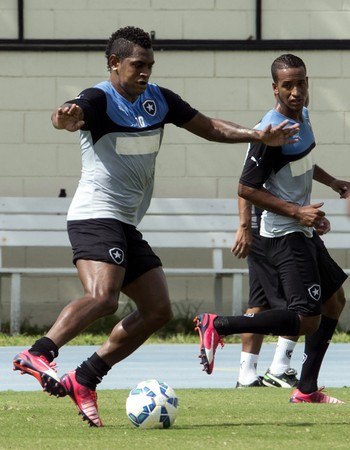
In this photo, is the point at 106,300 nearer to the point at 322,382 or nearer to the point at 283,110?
the point at 283,110

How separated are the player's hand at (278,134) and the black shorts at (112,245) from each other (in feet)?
2.97

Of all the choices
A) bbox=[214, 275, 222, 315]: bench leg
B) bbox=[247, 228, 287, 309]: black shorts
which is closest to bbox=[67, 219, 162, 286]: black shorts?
bbox=[247, 228, 287, 309]: black shorts

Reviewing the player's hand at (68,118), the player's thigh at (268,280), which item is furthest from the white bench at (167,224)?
the player's hand at (68,118)

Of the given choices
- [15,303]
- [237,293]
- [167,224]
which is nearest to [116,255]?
[15,303]

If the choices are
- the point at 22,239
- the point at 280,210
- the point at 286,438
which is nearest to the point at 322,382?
the point at 280,210

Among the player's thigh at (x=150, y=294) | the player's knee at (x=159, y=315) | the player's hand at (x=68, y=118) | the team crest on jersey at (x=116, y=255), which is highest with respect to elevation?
the player's hand at (x=68, y=118)

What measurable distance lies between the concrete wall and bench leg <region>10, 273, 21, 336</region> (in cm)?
84

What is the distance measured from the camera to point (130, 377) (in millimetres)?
10883

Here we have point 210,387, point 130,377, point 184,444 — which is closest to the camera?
point 184,444

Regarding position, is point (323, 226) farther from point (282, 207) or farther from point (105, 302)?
point (105, 302)

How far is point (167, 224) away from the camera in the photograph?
48.3ft

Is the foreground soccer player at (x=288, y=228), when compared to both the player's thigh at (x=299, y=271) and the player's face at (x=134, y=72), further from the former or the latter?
the player's face at (x=134, y=72)

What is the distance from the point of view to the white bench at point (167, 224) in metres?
14.6

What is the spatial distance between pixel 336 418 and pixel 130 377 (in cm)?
348
